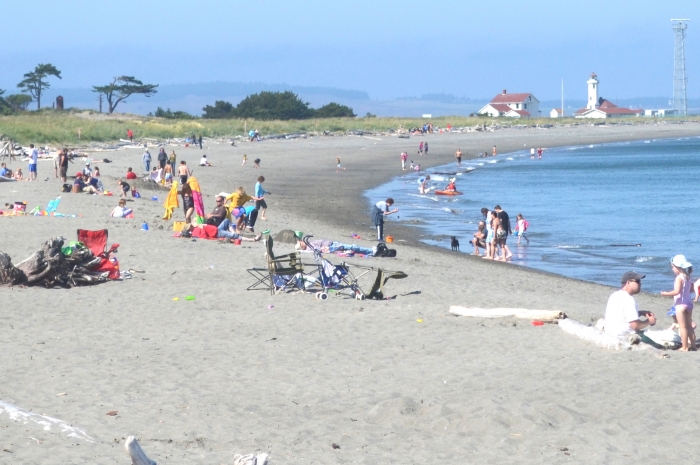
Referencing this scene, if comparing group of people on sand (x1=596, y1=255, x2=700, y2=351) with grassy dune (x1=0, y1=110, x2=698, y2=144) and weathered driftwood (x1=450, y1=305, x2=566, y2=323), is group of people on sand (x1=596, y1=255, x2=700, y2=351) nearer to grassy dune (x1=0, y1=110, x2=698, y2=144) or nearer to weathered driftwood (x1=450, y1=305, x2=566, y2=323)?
weathered driftwood (x1=450, y1=305, x2=566, y2=323)

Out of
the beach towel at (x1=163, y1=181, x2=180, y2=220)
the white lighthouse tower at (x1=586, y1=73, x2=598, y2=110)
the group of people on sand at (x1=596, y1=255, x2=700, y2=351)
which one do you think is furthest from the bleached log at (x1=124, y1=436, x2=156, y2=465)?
the white lighthouse tower at (x1=586, y1=73, x2=598, y2=110)

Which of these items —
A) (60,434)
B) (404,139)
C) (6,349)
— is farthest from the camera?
(404,139)

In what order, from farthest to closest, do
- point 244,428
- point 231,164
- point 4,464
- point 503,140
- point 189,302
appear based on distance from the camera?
point 503,140
point 231,164
point 189,302
point 244,428
point 4,464

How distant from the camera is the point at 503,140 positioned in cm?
6994

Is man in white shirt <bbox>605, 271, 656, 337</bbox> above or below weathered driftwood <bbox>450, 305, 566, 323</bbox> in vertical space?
above

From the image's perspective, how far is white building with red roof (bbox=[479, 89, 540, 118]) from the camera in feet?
395

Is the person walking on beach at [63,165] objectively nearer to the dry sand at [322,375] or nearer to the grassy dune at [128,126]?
the dry sand at [322,375]

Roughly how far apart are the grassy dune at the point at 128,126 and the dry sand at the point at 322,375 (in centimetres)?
3273

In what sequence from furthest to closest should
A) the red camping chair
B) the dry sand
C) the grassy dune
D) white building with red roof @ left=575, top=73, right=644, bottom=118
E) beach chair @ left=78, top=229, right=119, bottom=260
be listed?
white building with red roof @ left=575, top=73, right=644, bottom=118, the grassy dune, beach chair @ left=78, top=229, right=119, bottom=260, the red camping chair, the dry sand

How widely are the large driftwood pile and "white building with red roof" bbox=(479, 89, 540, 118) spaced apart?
10973 centimetres

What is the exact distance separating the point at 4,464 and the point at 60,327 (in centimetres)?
442

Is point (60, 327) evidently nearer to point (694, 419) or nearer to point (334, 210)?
point (694, 419)

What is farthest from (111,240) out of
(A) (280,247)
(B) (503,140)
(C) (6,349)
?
(B) (503,140)

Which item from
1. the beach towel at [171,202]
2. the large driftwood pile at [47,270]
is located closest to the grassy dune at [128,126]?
the beach towel at [171,202]
